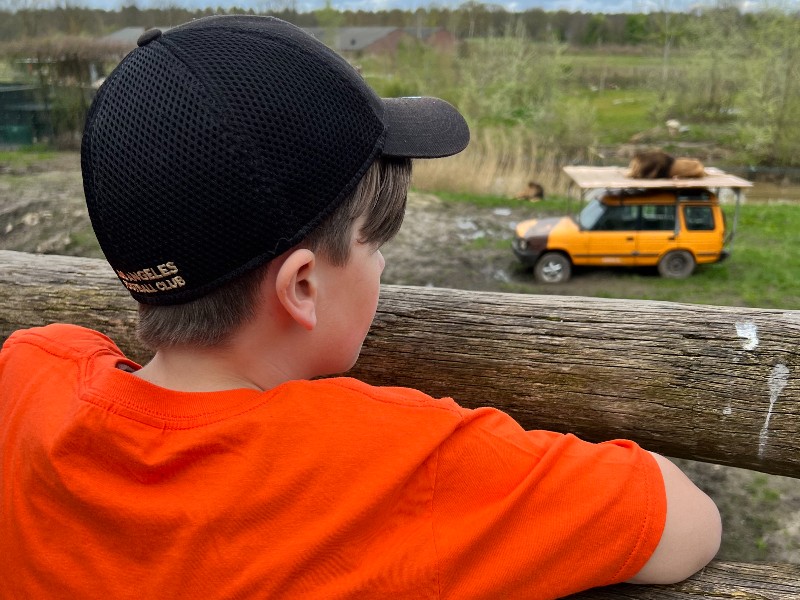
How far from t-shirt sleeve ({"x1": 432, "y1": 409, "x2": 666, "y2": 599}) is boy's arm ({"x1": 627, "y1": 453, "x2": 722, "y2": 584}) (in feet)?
0.08

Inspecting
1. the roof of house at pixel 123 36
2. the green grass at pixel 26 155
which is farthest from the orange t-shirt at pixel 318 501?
the roof of house at pixel 123 36

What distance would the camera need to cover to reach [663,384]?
3.58 ft

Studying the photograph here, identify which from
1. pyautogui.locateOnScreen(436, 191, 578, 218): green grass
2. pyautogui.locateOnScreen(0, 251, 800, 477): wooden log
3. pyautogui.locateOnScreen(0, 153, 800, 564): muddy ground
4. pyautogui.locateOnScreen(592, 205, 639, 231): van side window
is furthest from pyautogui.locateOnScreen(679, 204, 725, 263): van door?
pyautogui.locateOnScreen(0, 251, 800, 477): wooden log

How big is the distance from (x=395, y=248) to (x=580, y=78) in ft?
59.8

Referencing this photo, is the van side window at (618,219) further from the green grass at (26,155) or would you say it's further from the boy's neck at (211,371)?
the green grass at (26,155)

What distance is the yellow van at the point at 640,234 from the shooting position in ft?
26.1

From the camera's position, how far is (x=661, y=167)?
7699 mm

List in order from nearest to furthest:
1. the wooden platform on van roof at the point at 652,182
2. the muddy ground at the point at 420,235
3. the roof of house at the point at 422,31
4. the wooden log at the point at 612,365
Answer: the wooden log at the point at 612,365 → the wooden platform on van roof at the point at 652,182 → the muddy ground at the point at 420,235 → the roof of house at the point at 422,31

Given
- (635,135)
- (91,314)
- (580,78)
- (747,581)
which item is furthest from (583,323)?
(580,78)

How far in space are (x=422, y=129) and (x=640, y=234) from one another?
25.0 feet

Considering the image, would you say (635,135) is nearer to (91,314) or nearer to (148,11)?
(148,11)

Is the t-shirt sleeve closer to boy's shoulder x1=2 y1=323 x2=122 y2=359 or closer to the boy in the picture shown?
the boy

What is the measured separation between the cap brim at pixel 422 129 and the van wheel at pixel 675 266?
7.67 m

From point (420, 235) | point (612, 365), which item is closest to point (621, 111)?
point (420, 235)
